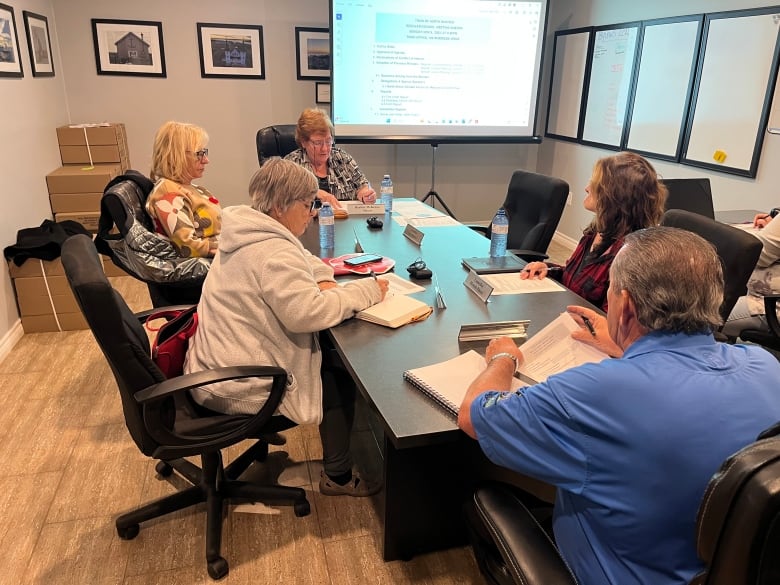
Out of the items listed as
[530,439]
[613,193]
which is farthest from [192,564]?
[613,193]

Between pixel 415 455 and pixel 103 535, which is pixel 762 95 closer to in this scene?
pixel 415 455

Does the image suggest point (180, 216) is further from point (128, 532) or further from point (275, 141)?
point (275, 141)

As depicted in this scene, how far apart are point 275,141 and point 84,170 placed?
1.44 metres

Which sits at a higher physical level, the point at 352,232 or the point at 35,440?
the point at 352,232

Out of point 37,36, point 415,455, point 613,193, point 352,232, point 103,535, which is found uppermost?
point 37,36

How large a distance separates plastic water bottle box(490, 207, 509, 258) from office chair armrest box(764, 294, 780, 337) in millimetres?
1065

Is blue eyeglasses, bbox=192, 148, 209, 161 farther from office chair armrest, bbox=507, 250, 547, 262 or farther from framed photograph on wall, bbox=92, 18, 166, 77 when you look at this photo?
framed photograph on wall, bbox=92, 18, 166, 77

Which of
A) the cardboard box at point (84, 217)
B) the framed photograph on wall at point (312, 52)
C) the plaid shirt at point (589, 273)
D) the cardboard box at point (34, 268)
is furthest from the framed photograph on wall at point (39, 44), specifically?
the plaid shirt at point (589, 273)

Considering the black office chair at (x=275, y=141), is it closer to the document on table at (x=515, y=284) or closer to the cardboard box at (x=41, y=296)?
the cardboard box at (x=41, y=296)

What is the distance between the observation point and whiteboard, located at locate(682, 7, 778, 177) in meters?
3.26

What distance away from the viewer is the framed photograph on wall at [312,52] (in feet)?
16.0

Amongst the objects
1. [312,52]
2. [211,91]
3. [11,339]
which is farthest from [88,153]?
[312,52]

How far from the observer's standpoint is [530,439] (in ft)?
3.35

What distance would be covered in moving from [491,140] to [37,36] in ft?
11.9
